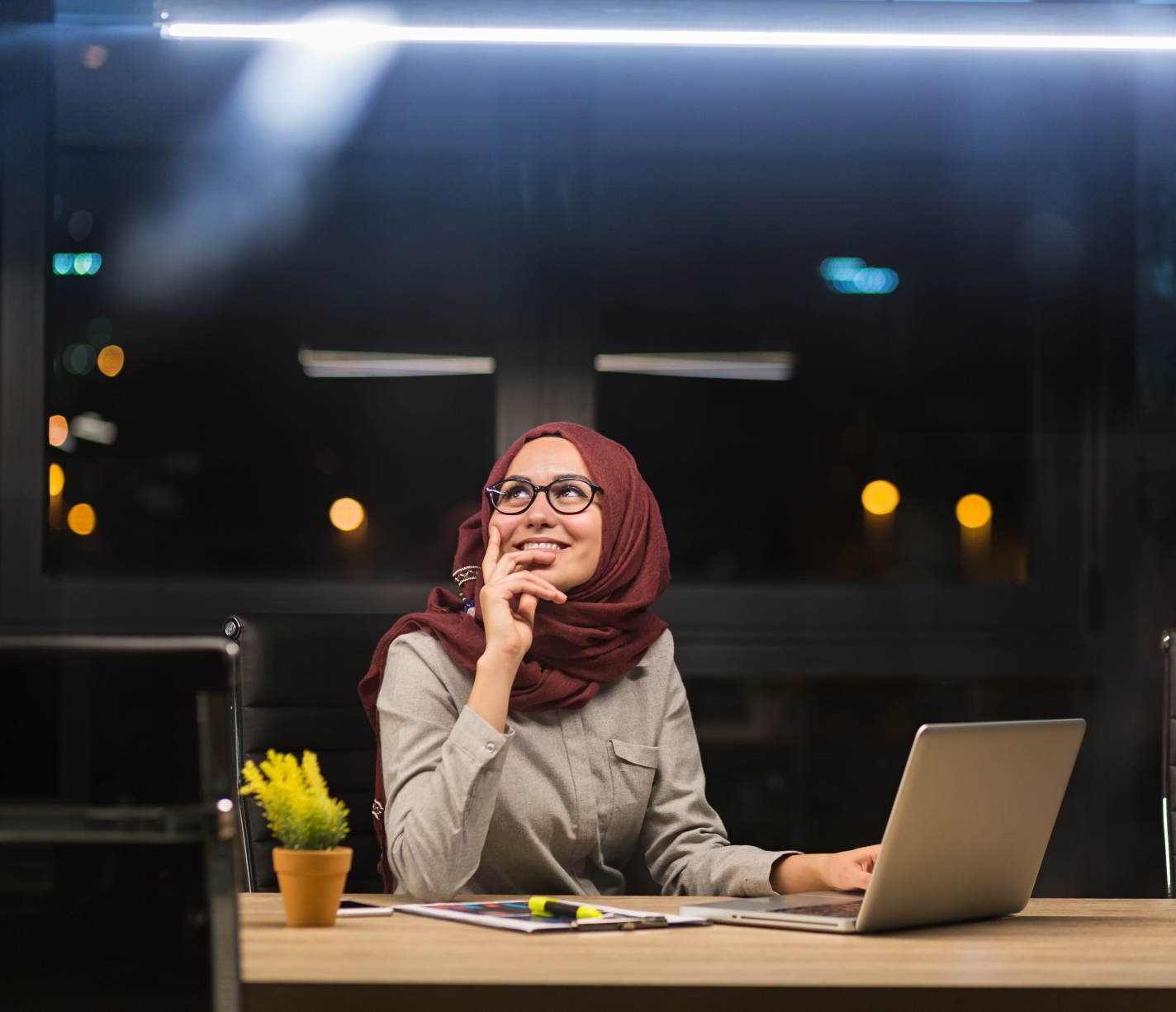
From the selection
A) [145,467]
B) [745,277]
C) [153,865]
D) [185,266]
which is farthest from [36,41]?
[153,865]

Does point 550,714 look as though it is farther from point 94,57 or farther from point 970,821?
point 94,57

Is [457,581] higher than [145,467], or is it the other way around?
[145,467]

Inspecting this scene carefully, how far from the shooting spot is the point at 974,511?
3.04 meters

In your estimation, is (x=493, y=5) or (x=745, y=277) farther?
(x=745, y=277)

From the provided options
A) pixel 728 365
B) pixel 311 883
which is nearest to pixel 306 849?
pixel 311 883

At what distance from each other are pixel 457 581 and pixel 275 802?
0.80 meters

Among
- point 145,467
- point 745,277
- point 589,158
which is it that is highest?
point 589,158

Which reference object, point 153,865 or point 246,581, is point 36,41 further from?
point 153,865

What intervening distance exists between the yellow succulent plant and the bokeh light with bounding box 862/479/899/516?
202 centimetres

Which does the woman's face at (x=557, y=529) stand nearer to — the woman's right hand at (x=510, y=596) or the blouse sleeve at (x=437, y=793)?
the woman's right hand at (x=510, y=596)

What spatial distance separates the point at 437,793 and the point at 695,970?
593mm

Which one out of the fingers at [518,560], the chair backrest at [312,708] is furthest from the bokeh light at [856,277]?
the chair backrest at [312,708]

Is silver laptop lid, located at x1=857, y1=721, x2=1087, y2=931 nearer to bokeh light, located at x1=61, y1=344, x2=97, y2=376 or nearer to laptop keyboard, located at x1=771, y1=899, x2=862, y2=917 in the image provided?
laptop keyboard, located at x1=771, y1=899, x2=862, y2=917

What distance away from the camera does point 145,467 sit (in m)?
2.97
